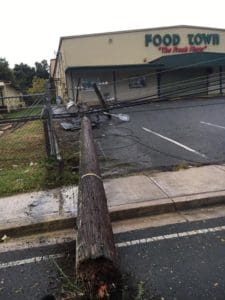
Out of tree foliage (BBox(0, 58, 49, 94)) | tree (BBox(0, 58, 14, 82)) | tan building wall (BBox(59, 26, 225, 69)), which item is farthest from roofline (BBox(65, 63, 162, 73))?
tree foliage (BBox(0, 58, 49, 94))

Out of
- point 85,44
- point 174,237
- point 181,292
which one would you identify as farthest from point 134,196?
point 85,44

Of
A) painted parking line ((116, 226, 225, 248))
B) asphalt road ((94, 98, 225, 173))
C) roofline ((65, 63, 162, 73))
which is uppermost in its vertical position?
roofline ((65, 63, 162, 73))

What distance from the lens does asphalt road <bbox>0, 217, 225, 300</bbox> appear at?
386 cm

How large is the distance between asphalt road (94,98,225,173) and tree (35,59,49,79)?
8176 cm

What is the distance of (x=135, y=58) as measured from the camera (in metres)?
34.4

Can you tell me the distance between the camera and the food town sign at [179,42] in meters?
34.8

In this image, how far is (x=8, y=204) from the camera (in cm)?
655

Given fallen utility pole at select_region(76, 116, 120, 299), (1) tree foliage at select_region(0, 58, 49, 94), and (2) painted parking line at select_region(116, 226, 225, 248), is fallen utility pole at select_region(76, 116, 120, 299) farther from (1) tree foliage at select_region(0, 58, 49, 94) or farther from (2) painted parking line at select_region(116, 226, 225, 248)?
(1) tree foliage at select_region(0, 58, 49, 94)

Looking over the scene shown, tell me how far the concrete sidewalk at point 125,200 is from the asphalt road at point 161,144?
105cm

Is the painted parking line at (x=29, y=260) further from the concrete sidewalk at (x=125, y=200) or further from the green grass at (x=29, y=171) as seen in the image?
the green grass at (x=29, y=171)

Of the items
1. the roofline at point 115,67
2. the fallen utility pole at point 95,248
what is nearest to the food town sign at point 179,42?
the roofline at point 115,67

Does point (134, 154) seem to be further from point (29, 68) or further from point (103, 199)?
point (29, 68)

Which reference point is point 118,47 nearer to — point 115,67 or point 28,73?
point 115,67

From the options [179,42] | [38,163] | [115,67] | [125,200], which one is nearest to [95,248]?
[125,200]
